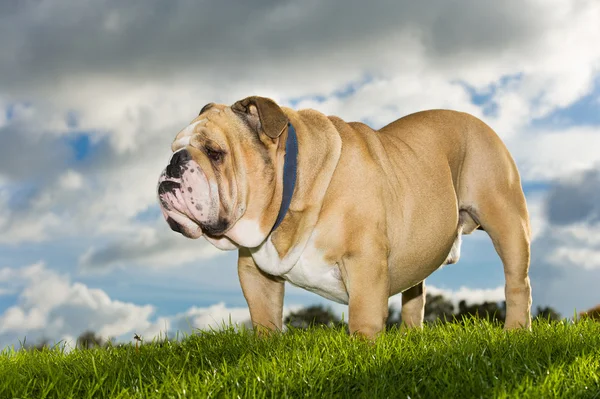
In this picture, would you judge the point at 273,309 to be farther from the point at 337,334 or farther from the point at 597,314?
the point at 597,314

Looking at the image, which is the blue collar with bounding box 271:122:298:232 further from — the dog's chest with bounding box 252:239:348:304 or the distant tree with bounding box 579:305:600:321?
the distant tree with bounding box 579:305:600:321

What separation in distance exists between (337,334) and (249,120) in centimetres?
165

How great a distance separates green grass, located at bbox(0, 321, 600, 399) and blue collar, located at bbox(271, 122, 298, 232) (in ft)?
3.18

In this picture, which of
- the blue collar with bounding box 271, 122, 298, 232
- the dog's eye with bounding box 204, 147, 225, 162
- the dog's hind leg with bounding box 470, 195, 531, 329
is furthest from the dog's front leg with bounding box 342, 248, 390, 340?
the dog's hind leg with bounding box 470, 195, 531, 329

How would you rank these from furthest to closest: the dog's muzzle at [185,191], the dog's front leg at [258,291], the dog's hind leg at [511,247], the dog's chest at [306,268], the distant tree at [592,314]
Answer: the distant tree at [592,314] < the dog's hind leg at [511,247] < the dog's front leg at [258,291] < the dog's chest at [306,268] < the dog's muzzle at [185,191]

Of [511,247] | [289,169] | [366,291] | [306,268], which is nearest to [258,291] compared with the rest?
[306,268]

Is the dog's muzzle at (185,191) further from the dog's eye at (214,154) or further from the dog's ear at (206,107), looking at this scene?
the dog's ear at (206,107)

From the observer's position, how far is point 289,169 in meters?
4.83

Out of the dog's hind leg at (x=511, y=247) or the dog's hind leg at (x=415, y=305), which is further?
the dog's hind leg at (x=415, y=305)

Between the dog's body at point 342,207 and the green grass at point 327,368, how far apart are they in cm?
45

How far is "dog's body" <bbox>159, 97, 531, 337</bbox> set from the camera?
473cm

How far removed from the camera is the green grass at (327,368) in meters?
3.89

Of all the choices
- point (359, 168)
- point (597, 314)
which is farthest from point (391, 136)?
point (597, 314)

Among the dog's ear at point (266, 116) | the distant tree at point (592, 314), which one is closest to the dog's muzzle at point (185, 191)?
the dog's ear at point (266, 116)
